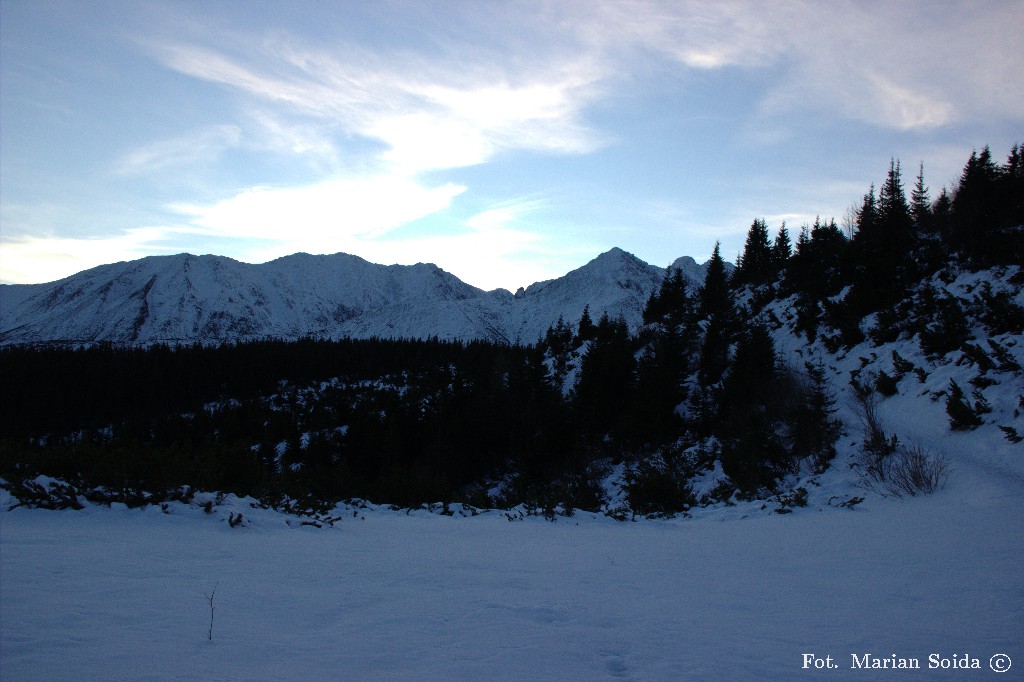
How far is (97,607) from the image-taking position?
3.85m

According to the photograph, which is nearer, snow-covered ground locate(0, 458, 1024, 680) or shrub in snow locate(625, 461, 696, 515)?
snow-covered ground locate(0, 458, 1024, 680)

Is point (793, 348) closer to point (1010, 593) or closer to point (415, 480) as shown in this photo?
point (415, 480)

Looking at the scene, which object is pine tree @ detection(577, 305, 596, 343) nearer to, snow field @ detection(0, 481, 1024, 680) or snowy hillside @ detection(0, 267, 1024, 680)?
snowy hillside @ detection(0, 267, 1024, 680)

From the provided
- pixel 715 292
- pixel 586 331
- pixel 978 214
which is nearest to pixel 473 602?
pixel 978 214

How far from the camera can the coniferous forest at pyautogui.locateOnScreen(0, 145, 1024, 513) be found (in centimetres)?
1505

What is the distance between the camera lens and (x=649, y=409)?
98.5ft

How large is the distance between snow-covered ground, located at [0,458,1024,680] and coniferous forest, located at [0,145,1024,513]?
3.40 meters

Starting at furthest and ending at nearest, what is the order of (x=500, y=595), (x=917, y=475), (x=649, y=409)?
(x=649, y=409) → (x=917, y=475) → (x=500, y=595)

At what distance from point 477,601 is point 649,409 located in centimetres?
2647

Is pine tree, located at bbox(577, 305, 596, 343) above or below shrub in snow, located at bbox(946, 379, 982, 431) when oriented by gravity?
above

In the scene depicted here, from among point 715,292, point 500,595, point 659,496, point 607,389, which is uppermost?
point 715,292

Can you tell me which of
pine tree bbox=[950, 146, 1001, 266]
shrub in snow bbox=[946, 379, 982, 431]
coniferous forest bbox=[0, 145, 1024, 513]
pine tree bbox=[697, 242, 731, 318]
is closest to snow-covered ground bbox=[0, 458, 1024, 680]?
coniferous forest bbox=[0, 145, 1024, 513]

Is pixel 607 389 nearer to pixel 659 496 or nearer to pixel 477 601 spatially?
pixel 659 496

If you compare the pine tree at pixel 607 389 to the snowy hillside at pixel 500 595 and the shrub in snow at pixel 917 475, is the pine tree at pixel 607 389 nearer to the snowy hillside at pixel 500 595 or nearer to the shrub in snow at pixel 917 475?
the shrub in snow at pixel 917 475
